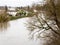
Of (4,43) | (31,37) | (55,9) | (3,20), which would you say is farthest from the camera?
(3,20)

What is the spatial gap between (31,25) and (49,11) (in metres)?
0.67

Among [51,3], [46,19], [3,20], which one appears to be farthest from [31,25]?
[3,20]

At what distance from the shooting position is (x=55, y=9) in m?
4.79

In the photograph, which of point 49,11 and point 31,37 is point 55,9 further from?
point 31,37

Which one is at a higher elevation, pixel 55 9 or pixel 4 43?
pixel 55 9

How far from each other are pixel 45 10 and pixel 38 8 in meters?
0.17

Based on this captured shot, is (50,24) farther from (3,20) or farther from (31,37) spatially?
(3,20)

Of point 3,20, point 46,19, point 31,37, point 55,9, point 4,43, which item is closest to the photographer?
point 55,9

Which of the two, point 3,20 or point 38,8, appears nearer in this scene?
point 38,8

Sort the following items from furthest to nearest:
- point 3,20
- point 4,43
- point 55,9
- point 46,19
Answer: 1. point 3,20
2. point 4,43
3. point 46,19
4. point 55,9

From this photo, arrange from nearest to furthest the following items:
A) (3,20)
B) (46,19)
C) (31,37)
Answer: (46,19) → (31,37) → (3,20)

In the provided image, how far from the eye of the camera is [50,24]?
16.6ft

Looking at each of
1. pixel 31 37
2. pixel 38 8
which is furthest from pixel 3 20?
pixel 38 8

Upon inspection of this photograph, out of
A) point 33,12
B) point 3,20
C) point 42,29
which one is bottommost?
point 3,20
